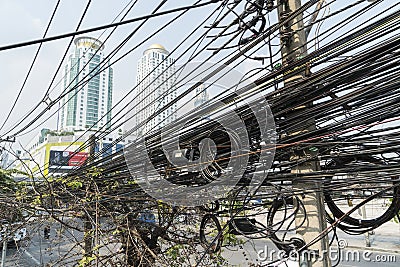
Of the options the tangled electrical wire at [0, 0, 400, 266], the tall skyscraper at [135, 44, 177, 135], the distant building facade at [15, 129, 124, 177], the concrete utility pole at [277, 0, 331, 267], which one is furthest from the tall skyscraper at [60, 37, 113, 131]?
the concrete utility pole at [277, 0, 331, 267]

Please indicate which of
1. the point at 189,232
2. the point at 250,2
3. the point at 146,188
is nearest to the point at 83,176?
the point at 146,188

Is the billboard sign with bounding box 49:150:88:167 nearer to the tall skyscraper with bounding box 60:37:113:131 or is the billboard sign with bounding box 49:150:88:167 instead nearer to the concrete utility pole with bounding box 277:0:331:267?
the tall skyscraper with bounding box 60:37:113:131

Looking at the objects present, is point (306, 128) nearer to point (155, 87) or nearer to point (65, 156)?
point (155, 87)

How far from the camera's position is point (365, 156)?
163 centimetres

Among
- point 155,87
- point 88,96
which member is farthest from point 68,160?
point 155,87

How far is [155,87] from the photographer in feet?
9.61

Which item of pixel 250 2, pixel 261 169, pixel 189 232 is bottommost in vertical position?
pixel 189 232

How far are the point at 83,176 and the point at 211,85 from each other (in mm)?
2215

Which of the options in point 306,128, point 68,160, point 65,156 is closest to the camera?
point 306,128

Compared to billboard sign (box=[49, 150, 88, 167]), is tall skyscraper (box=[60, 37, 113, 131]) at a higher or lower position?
higher

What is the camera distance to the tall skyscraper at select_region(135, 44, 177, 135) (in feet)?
8.87

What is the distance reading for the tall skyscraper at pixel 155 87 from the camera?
8.87 feet

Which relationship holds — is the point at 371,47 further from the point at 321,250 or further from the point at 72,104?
the point at 72,104

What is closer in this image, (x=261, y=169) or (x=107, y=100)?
(x=261, y=169)
